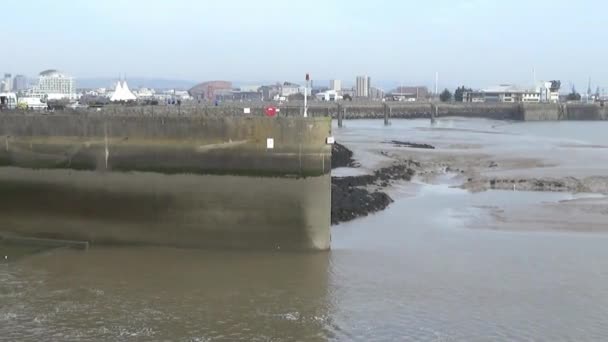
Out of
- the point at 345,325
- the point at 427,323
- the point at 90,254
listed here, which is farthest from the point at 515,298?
the point at 90,254

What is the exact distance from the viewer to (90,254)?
16453mm

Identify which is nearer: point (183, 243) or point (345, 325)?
point (345, 325)

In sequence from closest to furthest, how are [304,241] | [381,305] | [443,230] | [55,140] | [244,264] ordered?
1. [381,305]
2. [244,264]
3. [304,241]
4. [55,140]
5. [443,230]

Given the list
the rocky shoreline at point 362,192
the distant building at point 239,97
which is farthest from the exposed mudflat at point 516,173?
the distant building at point 239,97

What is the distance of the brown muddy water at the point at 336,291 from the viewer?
37.2ft

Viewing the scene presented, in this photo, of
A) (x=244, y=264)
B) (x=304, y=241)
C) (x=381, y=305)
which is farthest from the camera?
(x=304, y=241)

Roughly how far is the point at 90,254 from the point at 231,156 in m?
4.01

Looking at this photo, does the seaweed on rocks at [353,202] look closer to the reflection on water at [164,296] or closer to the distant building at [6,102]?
the reflection on water at [164,296]

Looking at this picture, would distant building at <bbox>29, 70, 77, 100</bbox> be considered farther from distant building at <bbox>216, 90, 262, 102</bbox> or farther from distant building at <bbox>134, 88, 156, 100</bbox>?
distant building at <bbox>216, 90, 262, 102</bbox>

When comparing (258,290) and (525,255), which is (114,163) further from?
(525,255)

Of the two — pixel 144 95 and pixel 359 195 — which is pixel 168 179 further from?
pixel 144 95

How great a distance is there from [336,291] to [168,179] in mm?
5662

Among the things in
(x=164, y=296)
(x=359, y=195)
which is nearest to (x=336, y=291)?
(x=164, y=296)

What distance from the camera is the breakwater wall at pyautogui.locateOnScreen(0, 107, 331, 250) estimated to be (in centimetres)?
1656
